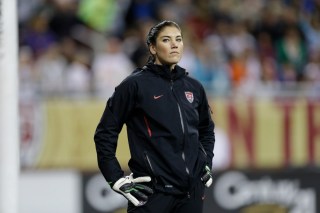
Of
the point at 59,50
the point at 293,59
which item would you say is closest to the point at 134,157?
the point at 59,50

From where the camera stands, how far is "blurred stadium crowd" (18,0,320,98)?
476 inches

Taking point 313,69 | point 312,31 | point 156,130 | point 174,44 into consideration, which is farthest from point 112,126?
point 312,31

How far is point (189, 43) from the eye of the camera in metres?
13.2

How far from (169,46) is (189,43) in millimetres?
7493

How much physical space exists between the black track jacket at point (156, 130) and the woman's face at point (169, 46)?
6 cm

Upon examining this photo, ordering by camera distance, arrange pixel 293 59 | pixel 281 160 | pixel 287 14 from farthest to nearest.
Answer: pixel 287 14 < pixel 293 59 < pixel 281 160

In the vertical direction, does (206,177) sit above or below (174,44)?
below

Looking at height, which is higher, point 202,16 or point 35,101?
point 202,16

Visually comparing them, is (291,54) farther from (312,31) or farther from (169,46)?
(169,46)

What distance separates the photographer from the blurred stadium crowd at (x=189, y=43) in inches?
476

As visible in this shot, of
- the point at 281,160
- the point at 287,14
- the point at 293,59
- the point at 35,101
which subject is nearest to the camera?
the point at 35,101

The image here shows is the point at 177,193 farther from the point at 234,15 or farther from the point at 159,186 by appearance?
the point at 234,15

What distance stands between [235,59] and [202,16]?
1.65 meters

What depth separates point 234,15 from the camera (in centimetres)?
1489
